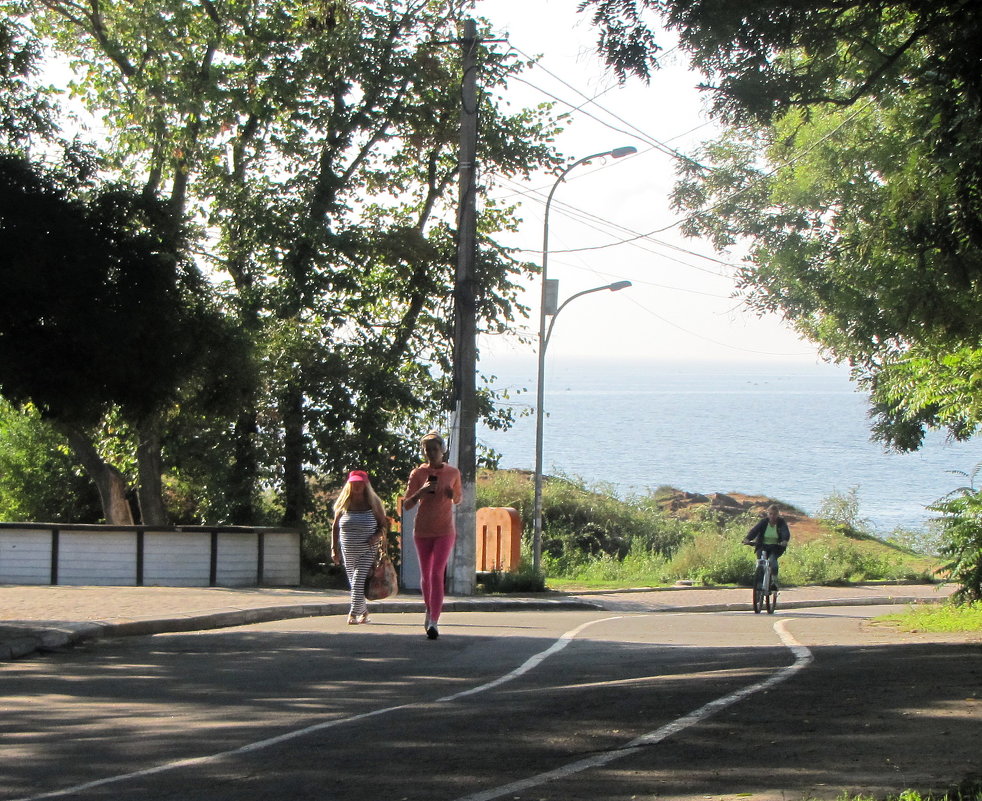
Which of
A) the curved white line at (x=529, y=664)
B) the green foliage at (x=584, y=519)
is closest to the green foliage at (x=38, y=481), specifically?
the green foliage at (x=584, y=519)

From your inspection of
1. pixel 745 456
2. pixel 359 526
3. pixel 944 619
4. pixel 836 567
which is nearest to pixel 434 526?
pixel 359 526

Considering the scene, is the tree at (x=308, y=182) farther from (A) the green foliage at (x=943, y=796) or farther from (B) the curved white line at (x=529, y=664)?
(A) the green foliage at (x=943, y=796)

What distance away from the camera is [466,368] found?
20.5 metres

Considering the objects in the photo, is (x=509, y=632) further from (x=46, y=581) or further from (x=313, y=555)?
(x=313, y=555)

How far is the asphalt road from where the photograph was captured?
5430 mm

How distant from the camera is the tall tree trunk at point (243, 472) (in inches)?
951

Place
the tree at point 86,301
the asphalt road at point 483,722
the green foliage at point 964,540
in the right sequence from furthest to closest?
the green foliage at point 964,540 < the tree at point 86,301 < the asphalt road at point 483,722

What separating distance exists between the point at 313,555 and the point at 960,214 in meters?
18.3

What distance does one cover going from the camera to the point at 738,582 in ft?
89.4

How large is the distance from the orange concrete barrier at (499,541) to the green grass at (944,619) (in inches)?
387

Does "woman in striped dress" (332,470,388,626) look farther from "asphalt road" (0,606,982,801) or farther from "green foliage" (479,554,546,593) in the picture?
"green foliage" (479,554,546,593)

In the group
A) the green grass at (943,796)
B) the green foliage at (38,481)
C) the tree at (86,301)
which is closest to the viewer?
the green grass at (943,796)

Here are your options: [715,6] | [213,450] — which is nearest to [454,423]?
[213,450]

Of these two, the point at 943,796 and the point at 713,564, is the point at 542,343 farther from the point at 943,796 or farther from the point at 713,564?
the point at 943,796
